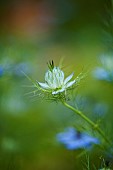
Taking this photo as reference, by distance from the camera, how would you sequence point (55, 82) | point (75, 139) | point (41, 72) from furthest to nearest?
point (41, 72) → point (75, 139) → point (55, 82)

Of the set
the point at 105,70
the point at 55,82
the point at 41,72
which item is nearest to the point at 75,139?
the point at 105,70

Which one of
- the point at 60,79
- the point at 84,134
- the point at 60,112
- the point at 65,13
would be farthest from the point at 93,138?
the point at 65,13

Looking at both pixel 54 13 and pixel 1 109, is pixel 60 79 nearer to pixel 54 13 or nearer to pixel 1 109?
pixel 1 109

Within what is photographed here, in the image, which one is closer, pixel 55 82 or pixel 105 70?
pixel 55 82

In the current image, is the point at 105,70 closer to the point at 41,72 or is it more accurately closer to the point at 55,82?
the point at 55,82

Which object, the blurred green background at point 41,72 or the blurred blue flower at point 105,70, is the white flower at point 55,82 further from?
the blurred blue flower at point 105,70

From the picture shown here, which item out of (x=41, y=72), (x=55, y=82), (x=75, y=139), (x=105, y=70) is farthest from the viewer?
(x=41, y=72)

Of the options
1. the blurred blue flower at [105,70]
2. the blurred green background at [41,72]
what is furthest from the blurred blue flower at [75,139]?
the blurred blue flower at [105,70]

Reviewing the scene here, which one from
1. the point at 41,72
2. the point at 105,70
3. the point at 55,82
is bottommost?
the point at 55,82
